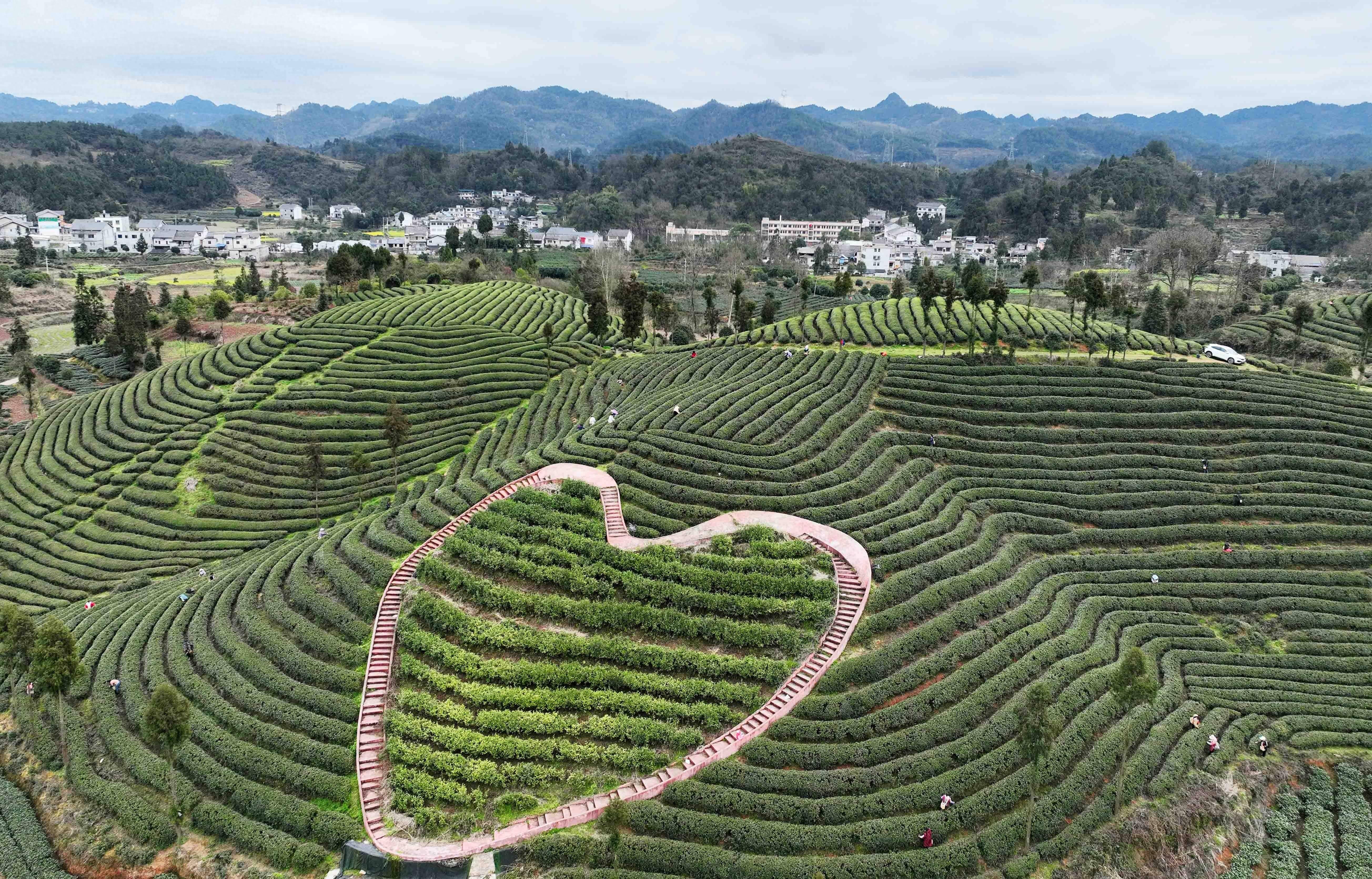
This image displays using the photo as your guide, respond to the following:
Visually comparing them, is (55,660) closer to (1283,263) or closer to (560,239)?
(1283,263)

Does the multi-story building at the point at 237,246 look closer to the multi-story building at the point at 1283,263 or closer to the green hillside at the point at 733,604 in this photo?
the green hillside at the point at 733,604

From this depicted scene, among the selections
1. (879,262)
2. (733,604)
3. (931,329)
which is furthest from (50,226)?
(733,604)

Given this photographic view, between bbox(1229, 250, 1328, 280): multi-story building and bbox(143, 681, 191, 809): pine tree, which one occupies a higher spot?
bbox(1229, 250, 1328, 280): multi-story building

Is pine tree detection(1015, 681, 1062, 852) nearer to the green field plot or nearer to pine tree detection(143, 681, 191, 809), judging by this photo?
the green field plot

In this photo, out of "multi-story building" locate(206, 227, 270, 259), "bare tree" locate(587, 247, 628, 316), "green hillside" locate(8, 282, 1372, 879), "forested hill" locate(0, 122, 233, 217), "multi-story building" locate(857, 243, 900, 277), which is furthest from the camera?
"forested hill" locate(0, 122, 233, 217)

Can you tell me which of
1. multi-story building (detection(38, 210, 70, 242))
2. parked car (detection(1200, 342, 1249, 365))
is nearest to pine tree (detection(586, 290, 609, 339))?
parked car (detection(1200, 342, 1249, 365))

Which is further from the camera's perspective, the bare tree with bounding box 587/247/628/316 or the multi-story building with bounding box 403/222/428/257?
the multi-story building with bounding box 403/222/428/257
